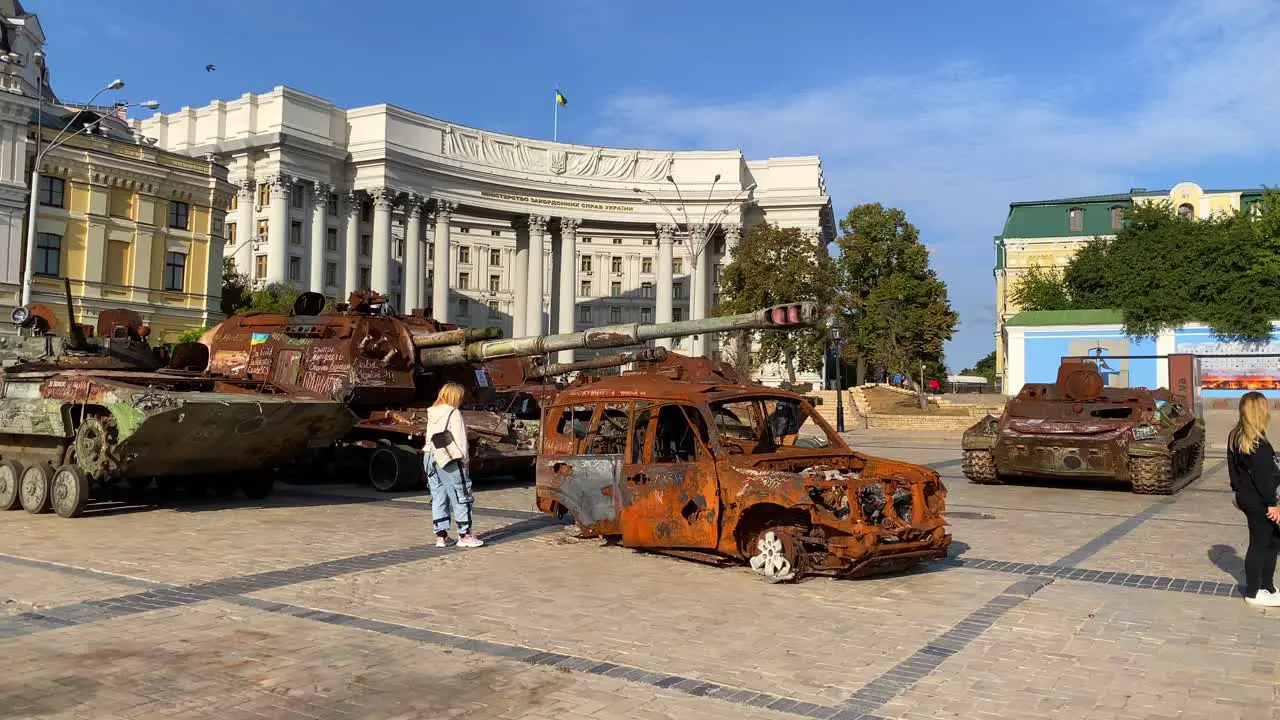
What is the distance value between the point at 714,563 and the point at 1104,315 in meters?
42.2

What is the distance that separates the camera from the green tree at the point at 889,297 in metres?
52.7

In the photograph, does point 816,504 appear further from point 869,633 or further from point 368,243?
point 368,243

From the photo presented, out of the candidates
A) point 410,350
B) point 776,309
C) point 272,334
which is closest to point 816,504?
point 776,309

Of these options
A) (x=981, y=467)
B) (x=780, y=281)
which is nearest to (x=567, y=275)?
(x=780, y=281)

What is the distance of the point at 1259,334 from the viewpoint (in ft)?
144

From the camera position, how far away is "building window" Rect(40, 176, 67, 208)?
39.7 m

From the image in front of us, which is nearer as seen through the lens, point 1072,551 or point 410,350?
point 1072,551

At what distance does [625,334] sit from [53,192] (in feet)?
Answer: 118

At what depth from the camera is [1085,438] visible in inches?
641

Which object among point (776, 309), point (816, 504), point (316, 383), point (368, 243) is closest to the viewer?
point (816, 504)

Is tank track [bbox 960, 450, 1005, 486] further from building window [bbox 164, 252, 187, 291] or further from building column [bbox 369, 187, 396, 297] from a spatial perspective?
building column [bbox 369, 187, 396, 297]

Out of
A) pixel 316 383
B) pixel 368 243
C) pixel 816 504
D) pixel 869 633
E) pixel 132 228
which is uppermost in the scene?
pixel 368 243

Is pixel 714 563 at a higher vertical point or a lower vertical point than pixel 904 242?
lower

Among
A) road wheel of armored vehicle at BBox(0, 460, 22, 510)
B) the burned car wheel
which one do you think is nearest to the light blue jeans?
the burned car wheel
